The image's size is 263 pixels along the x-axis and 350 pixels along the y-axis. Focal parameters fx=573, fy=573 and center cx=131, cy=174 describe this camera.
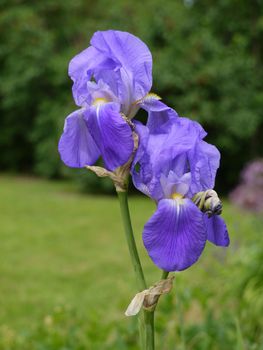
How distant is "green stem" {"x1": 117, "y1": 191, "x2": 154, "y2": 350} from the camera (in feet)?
3.01

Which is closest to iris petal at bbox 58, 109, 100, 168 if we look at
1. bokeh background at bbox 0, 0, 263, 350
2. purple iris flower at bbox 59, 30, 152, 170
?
purple iris flower at bbox 59, 30, 152, 170

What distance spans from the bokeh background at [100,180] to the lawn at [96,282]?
1 cm

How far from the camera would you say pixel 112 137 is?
2.99 ft

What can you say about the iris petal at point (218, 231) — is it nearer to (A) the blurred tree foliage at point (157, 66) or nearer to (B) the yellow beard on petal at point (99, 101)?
(B) the yellow beard on petal at point (99, 101)

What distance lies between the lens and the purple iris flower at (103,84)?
998 mm

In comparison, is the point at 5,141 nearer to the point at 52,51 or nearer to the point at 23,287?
the point at 52,51

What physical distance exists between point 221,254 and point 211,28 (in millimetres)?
11203

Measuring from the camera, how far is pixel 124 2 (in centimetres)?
1656

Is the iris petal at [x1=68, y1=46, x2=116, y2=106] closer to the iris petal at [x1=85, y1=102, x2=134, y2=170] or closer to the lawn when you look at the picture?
the iris petal at [x1=85, y1=102, x2=134, y2=170]

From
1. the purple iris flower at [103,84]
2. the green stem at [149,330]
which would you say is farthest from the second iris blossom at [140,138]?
the green stem at [149,330]

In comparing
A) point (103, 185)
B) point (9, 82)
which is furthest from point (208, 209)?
point (9, 82)

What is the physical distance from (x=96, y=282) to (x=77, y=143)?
5.27 m

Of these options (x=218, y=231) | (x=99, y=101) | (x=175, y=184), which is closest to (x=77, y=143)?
(x=99, y=101)

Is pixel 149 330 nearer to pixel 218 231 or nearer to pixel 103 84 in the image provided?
pixel 218 231
